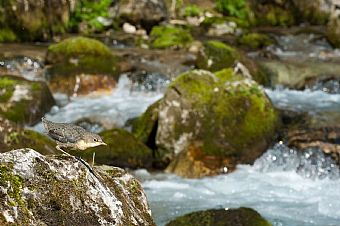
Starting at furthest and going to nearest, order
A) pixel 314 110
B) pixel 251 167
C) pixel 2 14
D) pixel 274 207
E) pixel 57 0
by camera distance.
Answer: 1. pixel 57 0
2. pixel 2 14
3. pixel 314 110
4. pixel 251 167
5. pixel 274 207

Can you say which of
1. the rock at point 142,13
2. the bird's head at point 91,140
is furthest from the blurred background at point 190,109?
the bird's head at point 91,140

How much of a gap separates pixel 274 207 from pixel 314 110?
4.27 metres

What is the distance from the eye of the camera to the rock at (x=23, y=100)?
9.86 meters

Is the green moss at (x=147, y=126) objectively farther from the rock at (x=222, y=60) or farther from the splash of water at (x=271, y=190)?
the rock at (x=222, y=60)

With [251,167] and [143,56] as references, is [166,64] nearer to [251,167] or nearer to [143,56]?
[143,56]

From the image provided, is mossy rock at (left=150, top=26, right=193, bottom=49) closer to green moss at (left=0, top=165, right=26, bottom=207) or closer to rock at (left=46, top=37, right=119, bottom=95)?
rock at (left=46, top=37, right=119, bottom=95)

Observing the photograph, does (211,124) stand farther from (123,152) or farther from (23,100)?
(23,100)

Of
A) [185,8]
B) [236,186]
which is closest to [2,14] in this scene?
[185,8]

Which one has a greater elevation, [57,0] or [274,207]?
[57,0]

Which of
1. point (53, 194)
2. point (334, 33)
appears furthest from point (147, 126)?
point (334, 33)

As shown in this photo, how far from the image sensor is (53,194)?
2490mm

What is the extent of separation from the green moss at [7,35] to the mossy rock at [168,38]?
14.3ft

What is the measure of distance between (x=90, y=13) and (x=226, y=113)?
1247 cm

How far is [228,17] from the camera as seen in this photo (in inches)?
878
